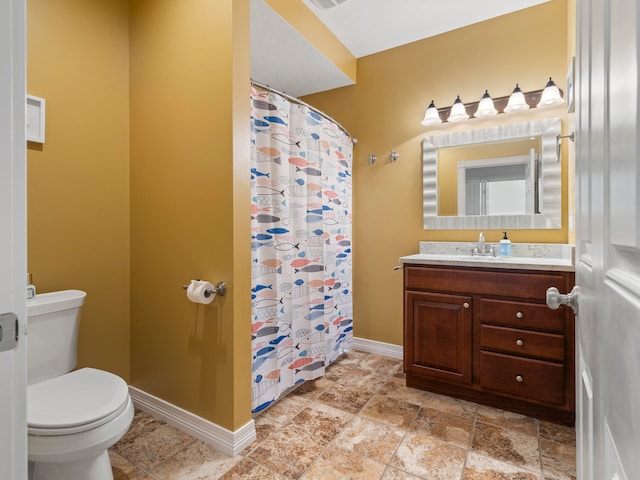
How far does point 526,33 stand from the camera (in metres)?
2.39

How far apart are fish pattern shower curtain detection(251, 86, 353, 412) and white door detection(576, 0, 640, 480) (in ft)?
5.01

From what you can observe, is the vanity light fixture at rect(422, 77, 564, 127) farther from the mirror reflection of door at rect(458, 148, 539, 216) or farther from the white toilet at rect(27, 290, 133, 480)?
the white toilet at rect(27, 290, 133, 480)

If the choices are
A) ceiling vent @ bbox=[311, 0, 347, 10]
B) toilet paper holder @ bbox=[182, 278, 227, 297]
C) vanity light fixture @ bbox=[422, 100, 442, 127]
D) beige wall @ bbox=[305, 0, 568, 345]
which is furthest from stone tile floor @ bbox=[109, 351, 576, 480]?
ceiling vent @ bbox=[311, 0, 347, 10]

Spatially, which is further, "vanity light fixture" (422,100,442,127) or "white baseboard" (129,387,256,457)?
"vanity light fixture" (422,100,442,127)

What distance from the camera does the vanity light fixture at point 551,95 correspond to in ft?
7.29

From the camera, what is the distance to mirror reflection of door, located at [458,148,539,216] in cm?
240

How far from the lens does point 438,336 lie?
2.18 m

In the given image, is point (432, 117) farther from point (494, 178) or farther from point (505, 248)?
Result: point (505, 248)

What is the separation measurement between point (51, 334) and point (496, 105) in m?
3.10

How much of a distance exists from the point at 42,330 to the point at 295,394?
1.46 metres

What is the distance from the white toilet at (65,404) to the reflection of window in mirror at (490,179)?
247cm

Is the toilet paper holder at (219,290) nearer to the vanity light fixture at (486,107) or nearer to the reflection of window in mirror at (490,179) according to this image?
the reflection of window in mirror at (490,179)

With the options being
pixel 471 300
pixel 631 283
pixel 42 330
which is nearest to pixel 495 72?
pixel 471 300

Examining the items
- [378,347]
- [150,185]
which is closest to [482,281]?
[378,347]
